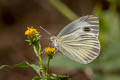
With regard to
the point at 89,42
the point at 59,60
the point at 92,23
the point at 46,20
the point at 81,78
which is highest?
the point at 46,20

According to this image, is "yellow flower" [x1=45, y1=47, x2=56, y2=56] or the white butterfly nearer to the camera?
"yellow flower" [x1=45, y1=47, x2=56, y2=56]

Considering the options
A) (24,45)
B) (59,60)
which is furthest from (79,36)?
(24,45)

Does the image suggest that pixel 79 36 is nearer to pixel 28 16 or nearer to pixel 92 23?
pixel 92 23

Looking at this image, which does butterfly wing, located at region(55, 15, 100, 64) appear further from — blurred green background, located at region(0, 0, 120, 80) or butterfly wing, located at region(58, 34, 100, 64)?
blurred green background, located at region(0, 0, 120, 80)

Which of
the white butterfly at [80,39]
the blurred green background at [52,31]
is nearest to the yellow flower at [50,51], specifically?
the white butterfly at [80,39]

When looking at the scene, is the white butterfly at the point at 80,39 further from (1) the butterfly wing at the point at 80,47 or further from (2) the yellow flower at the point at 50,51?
(2) the yellow flower at the point at 50,51

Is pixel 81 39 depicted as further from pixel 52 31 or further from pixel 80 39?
pixel 52 31

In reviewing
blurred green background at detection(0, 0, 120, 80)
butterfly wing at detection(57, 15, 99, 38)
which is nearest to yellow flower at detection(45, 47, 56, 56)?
butterfly wing at detection(57, 15, 99, 38)
